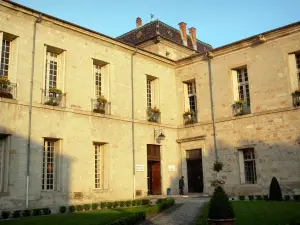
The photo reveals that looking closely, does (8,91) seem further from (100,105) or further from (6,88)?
(100,105)

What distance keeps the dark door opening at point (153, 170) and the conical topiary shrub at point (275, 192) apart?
21.3 ft

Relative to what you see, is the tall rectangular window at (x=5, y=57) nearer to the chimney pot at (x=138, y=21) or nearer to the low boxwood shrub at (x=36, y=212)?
the low boxwood shrub at (x=36, y=212)

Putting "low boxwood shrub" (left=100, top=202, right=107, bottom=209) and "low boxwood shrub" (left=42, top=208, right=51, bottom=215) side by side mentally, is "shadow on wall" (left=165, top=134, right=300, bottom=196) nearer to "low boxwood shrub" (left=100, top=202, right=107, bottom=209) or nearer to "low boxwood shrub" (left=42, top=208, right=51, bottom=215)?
"low boxwood shrub" (left=100, top=202, right=107, bottom=209)

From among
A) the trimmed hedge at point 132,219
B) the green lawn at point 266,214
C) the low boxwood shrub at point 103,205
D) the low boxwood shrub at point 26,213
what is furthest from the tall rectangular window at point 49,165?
the green lawn at point 266,214

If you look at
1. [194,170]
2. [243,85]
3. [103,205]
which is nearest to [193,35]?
[243,85]

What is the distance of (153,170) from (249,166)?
5.27m

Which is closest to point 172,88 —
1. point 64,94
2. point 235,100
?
point 235,100

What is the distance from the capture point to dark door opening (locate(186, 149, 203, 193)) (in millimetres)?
20891

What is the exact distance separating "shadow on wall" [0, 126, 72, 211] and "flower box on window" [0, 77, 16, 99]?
1366 millimetres

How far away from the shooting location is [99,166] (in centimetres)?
1800

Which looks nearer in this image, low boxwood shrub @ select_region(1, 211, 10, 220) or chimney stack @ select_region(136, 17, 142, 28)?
low boxwood shrub @ select_region(1, 211, 10, 220)

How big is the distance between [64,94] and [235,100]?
9.22 meters

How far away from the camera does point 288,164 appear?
57.1ft

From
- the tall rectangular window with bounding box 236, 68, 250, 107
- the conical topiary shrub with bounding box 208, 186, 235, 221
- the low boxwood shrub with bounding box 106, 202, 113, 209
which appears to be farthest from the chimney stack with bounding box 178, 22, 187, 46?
the conical topiary shrub with bounding box 208, 186, 235, 221
